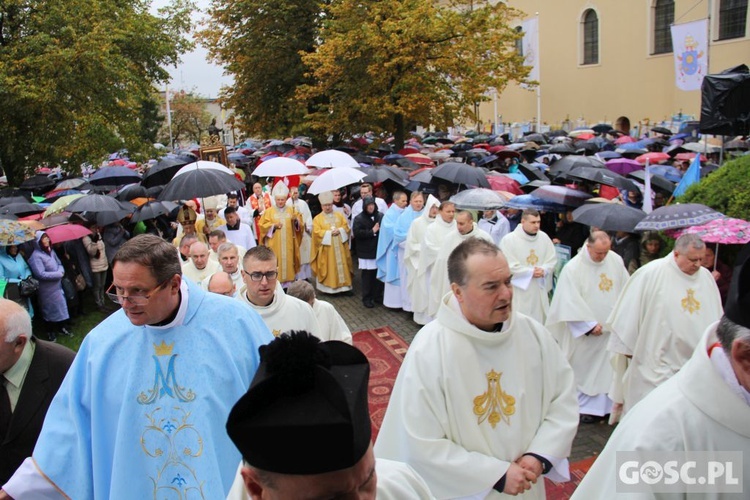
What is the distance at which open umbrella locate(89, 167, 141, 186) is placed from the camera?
54.0 ft

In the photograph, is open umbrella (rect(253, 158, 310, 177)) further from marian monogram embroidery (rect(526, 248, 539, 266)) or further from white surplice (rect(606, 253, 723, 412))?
white surplice (rect(606, 253, 723, 412))

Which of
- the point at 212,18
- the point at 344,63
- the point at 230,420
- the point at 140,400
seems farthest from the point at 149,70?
the point at 230,420

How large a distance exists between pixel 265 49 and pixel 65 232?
14432 mm

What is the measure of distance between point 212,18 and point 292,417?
24261mm

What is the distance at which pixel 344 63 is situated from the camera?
57.5 ft

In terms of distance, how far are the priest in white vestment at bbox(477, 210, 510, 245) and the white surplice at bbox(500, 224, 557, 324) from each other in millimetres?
1721

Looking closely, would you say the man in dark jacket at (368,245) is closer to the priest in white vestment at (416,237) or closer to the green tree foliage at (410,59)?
the priest in white vestment at (416,237)

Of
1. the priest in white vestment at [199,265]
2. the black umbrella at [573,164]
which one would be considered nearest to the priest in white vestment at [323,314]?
the priest in white vestment at [199,265]

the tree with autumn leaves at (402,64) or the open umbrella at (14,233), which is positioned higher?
the tree with autumn leaves at (402,64)

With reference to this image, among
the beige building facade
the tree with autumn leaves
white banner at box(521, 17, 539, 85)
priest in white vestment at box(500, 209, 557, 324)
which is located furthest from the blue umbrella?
white banner at box(521, 17, 539, 85)

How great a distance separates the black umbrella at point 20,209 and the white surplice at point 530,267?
8.30m

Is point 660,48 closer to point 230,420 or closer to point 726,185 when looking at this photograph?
point 726,185

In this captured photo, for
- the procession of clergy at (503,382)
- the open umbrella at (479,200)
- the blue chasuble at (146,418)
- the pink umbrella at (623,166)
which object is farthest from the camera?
the pink umbrella at (623,166)

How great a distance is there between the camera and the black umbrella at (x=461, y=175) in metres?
10.9
